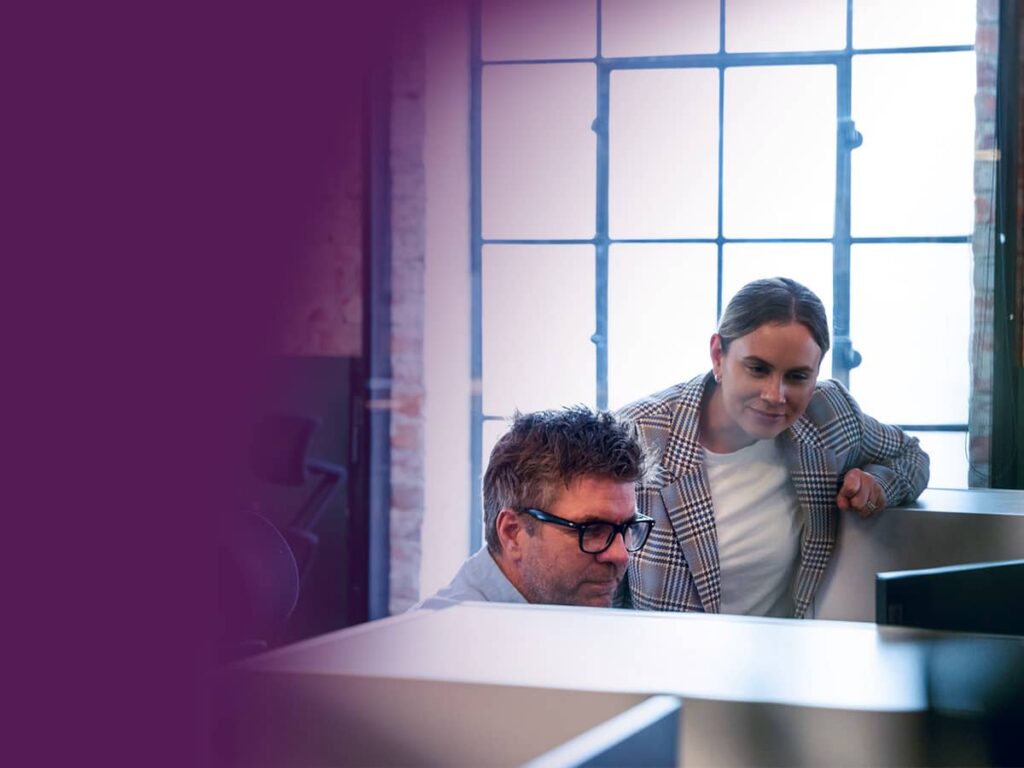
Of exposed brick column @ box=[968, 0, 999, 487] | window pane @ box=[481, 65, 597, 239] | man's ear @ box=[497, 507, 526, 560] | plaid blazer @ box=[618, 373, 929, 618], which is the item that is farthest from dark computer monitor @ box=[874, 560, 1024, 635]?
window pane @ box=[481, 65, 597, 239]

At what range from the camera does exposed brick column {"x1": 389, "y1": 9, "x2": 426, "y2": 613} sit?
3.18 meters

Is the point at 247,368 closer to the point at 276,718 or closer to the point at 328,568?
the point at 276,718

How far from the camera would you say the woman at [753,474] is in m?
1.88

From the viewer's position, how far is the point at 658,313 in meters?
3.08

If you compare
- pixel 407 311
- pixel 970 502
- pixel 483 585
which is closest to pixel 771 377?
pixel 970 502

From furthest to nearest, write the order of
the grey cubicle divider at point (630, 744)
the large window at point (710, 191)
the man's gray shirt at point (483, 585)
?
the large window at point (710, 191)
the man's gray shirt at point (483, 585)
the grey cubicle divider at point (630, 744)

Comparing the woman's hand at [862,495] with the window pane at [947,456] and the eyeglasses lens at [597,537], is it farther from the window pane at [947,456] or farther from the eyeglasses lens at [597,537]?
the window pane at [947,456]

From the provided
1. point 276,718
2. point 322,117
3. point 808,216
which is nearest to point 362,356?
point 808,216

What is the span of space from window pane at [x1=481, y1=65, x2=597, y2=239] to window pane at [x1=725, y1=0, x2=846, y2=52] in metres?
0.37

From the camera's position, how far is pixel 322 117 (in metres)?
0.26

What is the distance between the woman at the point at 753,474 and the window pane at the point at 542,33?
1.41 metres

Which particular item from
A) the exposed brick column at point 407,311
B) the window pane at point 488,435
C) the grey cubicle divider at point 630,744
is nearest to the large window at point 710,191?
the window pane at point 488,435

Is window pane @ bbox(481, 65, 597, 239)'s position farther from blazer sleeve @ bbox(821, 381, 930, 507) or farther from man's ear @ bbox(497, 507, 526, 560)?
man's ear @ bbox(497, 507, 526, 560)

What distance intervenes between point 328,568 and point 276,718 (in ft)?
9.14
